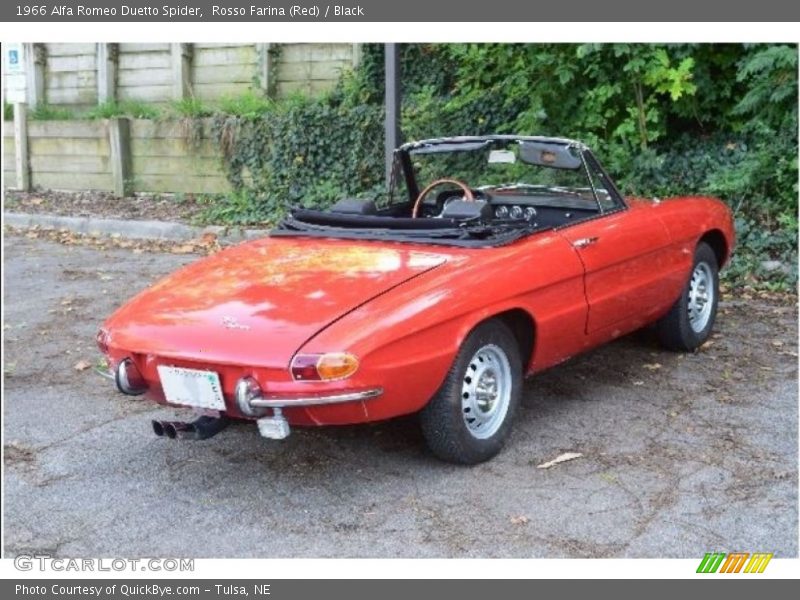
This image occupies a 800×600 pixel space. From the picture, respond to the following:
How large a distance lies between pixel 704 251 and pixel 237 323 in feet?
11.0

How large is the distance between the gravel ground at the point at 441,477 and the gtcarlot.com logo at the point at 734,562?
0.08 metres

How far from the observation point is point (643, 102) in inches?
363

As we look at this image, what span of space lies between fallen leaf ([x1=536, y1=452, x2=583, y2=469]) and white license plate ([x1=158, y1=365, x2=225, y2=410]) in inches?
56.7

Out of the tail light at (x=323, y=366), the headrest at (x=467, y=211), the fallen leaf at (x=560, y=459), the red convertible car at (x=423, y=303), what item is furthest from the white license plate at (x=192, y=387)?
the headrest at (x=467, y=211)

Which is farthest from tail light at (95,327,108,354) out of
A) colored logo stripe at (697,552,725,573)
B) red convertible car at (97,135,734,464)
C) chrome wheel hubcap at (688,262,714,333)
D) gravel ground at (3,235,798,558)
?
chrome wheel hubcap at (688,262,714,333)

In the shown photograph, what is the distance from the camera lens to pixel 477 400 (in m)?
4.31

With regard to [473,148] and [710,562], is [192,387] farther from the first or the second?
[473,148]

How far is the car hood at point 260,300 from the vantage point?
3836mm

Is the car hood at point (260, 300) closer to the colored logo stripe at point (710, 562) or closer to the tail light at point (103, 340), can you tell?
the tail light at point (103, 340)

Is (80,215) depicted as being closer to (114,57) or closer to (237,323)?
(114,57)

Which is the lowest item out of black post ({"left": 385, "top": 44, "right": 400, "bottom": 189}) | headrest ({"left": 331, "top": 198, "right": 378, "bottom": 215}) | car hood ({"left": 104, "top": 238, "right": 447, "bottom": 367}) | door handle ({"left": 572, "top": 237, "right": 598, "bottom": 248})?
car hood ({"left": 104, "top": 238, "right": 447, "bottom": 367})

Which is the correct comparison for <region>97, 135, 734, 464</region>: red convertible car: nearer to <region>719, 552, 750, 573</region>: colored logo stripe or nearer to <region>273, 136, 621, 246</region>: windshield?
<region>273, 136, 621, 246</region>: windshield

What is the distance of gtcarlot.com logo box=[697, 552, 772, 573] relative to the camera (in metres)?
3.36

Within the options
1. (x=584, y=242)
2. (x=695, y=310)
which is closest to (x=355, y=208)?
(x=584, y=242)
